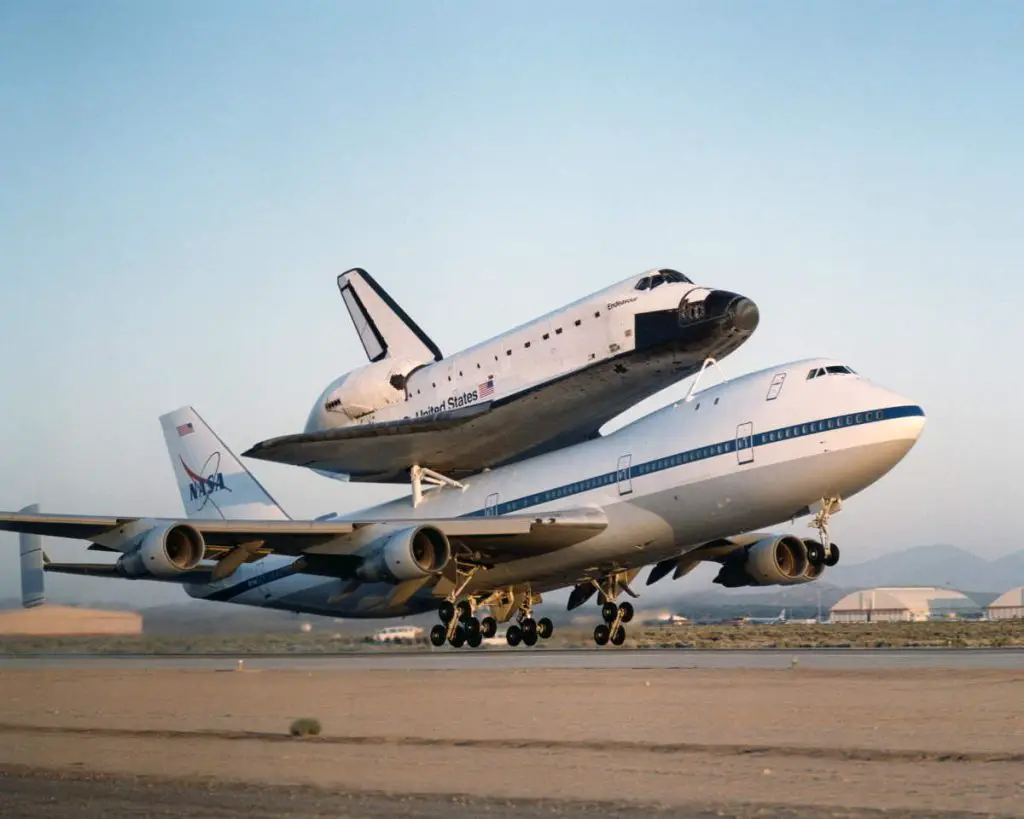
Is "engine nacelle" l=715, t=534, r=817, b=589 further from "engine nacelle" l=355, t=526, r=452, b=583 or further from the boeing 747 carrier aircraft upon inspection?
"engine nacelle" l=355, t=526, r=452, b=583

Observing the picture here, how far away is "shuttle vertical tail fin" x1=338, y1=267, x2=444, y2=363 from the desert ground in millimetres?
16393

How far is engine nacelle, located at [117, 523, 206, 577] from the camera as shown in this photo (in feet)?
101

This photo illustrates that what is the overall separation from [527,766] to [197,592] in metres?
32.1

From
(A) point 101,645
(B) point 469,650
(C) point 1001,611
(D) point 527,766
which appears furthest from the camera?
(C) point 1001,611

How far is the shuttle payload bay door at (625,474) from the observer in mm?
32750

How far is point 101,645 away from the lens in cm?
3812

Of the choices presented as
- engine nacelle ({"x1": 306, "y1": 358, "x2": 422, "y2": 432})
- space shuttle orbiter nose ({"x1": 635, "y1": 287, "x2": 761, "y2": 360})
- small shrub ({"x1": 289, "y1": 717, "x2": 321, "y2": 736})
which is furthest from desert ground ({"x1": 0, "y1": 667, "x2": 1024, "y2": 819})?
engine nacelle ({"x1": 306, "y1": 358, "x2": 422, "y2": 432})

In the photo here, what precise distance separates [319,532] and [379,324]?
9409 millimetres

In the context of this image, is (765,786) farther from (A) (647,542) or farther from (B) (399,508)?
(B) (399,508)

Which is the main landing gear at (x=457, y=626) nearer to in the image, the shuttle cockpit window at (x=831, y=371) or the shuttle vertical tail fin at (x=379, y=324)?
the shuttle vertical tail fin at (x=379, y=324)

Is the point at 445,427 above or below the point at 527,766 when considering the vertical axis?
above

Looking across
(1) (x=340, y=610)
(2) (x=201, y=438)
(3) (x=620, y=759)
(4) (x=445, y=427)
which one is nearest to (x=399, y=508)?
(1) (x=340, y=610)

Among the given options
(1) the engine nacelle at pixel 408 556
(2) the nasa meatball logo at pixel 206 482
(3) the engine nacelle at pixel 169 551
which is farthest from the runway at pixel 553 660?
(2) the nasa meatball logo at pixel 206 482

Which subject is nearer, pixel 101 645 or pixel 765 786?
pixel 765 786
